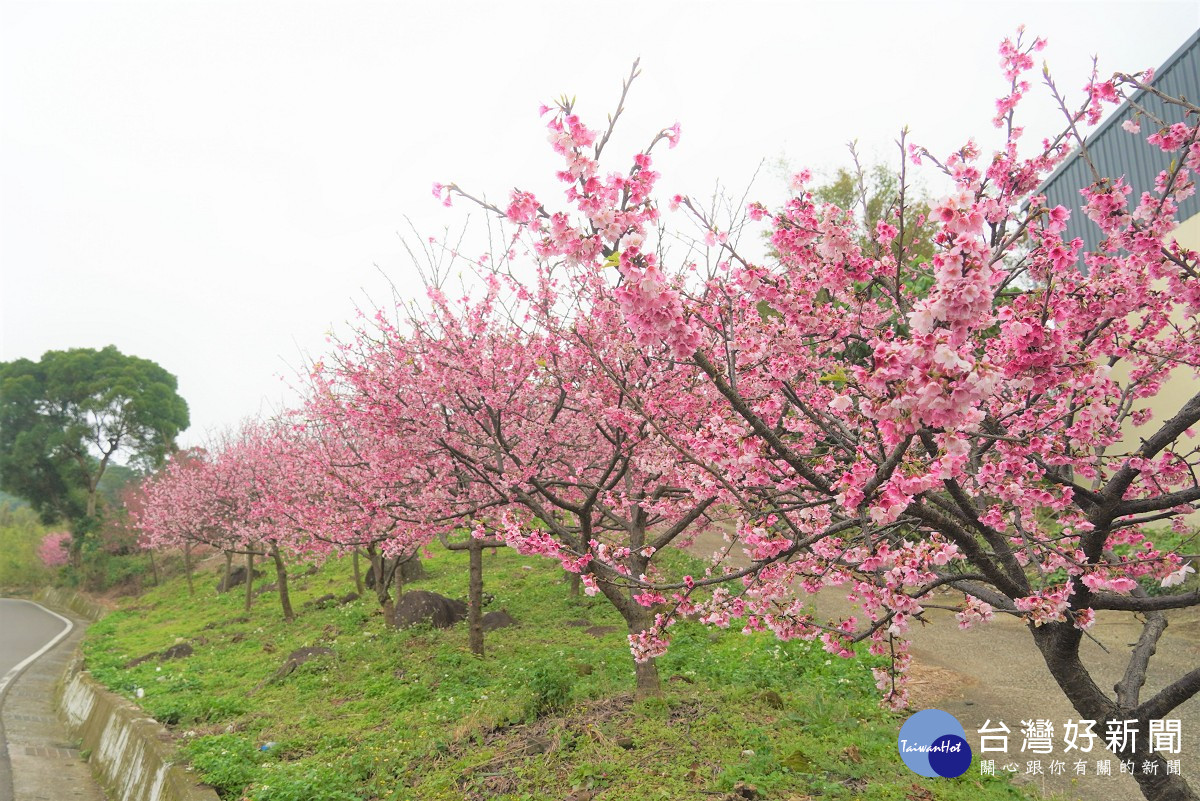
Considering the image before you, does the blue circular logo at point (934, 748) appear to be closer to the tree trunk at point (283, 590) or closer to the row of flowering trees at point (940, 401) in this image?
the row of flowering trees at point (940, 401)

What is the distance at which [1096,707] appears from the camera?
3.59m

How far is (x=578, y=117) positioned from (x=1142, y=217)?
10.3 ft

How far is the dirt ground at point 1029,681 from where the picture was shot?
18.3ft

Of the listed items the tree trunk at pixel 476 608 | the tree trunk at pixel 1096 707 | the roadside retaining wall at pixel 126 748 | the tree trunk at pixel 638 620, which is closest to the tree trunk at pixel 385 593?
the tree trunk at pixel 476 608

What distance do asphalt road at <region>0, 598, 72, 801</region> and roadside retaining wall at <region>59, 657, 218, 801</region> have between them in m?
0.97

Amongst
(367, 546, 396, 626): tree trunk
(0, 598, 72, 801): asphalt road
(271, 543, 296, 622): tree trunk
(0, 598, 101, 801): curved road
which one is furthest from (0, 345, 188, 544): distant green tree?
(367, 546, 396, 626): tree trunk

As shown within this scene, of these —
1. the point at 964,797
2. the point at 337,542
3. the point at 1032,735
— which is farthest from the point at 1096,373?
the point at 337,542

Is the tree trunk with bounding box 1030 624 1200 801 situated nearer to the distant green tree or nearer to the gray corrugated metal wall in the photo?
the gray corrugated metal wall

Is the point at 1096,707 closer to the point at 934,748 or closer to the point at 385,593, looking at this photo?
the point at 934,748

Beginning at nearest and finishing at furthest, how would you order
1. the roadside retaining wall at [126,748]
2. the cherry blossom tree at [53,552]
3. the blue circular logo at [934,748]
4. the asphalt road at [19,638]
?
the blue circular logo at [934,748] → the roadside retaining wall at [126,748] → the asphalt road at [19,638] → the cherry blossom tree at [53,552]

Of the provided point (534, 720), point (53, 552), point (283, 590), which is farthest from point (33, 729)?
point (53, 552)

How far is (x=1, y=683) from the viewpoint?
13367 millimetres

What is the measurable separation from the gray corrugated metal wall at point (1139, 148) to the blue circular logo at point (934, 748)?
7669 millimetres

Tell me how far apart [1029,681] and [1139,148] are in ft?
33.9
